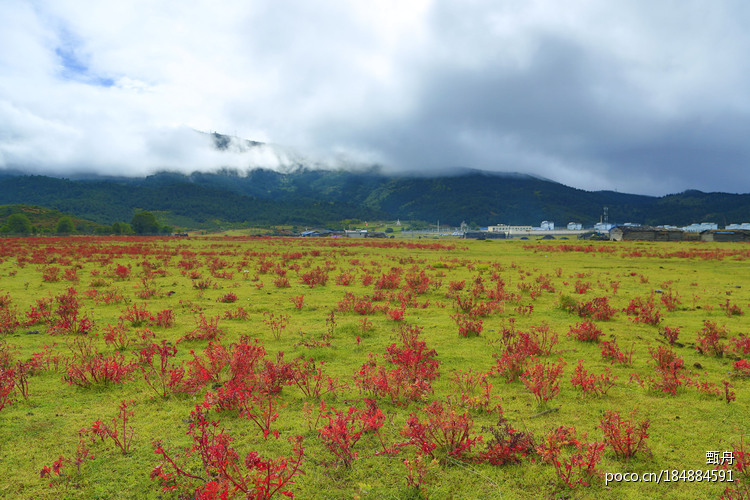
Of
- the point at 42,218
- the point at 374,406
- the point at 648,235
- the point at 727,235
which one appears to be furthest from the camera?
the point at 42,218

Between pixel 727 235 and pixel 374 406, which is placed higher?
pixel 727 235

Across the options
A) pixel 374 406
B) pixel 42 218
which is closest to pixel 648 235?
pixel 374 406

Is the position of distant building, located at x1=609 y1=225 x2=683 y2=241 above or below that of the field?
above

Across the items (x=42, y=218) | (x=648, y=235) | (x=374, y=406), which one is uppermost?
Result: (x=42, y=218)

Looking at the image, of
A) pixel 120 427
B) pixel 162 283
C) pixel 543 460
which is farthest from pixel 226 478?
pixel 162 283

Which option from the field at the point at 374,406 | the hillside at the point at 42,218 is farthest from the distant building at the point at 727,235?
the hillside at the point at 42,218

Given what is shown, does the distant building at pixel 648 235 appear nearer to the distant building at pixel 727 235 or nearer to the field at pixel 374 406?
the distant building at pixel 727 235

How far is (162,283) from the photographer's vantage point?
777 inches

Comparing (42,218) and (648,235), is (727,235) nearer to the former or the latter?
(648,235)

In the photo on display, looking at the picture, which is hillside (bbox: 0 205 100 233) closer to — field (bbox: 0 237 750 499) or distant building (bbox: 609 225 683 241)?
field (bbox: 0 237 750 499)

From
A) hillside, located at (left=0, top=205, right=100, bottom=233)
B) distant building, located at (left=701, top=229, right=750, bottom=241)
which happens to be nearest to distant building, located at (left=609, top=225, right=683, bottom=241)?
distant building, located at (left=701, top=229, right=750, bottom=241)

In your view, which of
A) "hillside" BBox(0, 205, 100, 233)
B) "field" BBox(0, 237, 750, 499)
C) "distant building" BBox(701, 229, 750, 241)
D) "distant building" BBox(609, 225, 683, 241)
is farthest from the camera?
"hillside" BBox(0, 205, 100, 233)

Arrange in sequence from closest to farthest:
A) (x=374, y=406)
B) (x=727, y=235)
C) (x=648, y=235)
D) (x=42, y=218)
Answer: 1. (x=374, y=406)
2. (x=727, y=235)
3. (x=648, y=235)
4. (x=42, y=218)

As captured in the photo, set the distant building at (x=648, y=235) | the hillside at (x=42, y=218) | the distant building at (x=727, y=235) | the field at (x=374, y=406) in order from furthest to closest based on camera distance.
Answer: the hillside at (x=42, y=218) → the distant building at (x=648, y=235) → the distant building at (x=727, y=235) → the field at (x=374, y=406)
